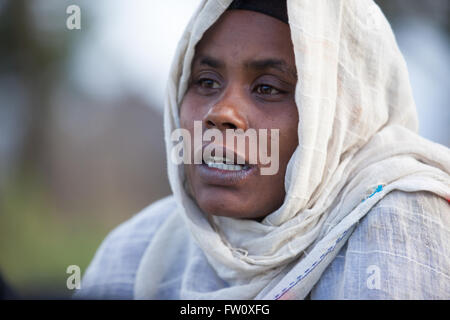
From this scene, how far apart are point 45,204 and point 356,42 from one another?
6321 millimetres

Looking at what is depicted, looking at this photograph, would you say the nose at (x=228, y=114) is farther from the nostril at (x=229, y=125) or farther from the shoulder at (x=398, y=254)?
the shoulder at (x=398, y=254)

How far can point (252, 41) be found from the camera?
6.20 ft

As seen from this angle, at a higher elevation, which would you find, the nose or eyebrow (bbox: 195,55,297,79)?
eyebrow (bbox: 195,55,297,79)

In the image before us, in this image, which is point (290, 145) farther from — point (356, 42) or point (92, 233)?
point (92, 233)

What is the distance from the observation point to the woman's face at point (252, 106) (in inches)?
73.7

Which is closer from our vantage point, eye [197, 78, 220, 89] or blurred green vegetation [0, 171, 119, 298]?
eye [197, 78, 220, 89]

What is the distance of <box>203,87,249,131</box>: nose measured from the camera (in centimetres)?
184

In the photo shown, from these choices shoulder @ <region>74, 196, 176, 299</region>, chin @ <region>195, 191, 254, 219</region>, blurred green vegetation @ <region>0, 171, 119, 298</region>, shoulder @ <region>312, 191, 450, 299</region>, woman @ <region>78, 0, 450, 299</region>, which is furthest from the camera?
blurred green vegetation @ <region>0, 171, 119, 298</region>

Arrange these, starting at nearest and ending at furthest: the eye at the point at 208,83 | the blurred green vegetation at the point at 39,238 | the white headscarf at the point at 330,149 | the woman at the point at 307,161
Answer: the woman at the point at 307,161
the white headscarf at the point at 330,149
the eye at the point at 208,83
the blurred green vegetation at the point at 39,238

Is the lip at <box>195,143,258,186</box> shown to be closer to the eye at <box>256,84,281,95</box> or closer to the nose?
the nose

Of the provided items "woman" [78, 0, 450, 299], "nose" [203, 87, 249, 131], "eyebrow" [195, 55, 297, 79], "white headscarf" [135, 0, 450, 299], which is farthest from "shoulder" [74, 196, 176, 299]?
"eyebrow" [195, 55, 297, 79]

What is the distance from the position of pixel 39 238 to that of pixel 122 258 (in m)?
4.85

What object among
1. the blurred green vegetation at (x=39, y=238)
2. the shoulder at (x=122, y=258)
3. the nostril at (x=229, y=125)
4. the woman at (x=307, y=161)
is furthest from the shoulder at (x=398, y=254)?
the blurred green vegetation at (x=39, y=238)

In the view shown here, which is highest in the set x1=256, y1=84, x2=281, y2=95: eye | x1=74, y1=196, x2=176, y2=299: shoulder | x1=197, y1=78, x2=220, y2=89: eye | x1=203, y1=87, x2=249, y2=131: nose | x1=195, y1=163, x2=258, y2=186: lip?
x1=197, y1=78, x2=220, y2=89: eye
